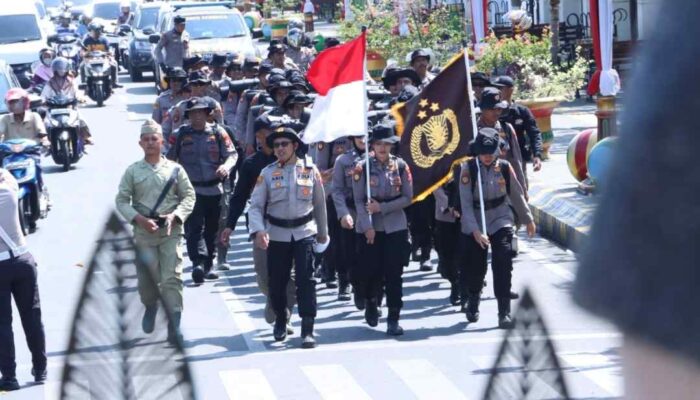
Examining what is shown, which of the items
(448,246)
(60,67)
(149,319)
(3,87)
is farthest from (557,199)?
(149,319)

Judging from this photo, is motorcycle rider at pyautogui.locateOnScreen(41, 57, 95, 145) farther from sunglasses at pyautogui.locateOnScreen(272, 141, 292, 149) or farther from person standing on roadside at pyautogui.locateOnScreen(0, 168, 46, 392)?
person standing on roadside at pyautogui.locateOnScreen(0, 168, 46, 392)

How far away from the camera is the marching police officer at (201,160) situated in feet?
46.4

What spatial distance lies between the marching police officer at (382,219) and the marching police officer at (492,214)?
531mm

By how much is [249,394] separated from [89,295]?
8620 millimetres

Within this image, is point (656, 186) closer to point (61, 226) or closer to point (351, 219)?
point (351, 219)

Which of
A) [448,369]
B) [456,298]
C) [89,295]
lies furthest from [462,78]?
[89,295]

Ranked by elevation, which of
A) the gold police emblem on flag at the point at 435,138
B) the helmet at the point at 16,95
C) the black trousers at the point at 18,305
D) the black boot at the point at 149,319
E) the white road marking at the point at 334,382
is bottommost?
the white road marking at the point at 334,382

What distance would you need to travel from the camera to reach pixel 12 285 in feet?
33.7

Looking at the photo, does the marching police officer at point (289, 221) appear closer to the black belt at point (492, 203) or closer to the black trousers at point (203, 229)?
the black belt at point (492, 203)

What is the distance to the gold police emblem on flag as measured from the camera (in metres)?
13.0

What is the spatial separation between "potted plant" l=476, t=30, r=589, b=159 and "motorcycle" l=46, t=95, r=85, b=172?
678 cm

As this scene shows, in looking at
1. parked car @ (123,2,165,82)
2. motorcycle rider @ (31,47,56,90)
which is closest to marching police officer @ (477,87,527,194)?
motorcycle rider @ (31,47,56,90)

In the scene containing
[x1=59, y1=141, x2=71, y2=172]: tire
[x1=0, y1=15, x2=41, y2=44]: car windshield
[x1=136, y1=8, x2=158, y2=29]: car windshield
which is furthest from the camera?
[x1=136, y1=8, x2=158, y2=29]: car windshield

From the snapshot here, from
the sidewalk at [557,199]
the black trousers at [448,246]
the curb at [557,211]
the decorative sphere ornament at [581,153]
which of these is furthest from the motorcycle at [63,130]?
the black trousers at [448,246]
